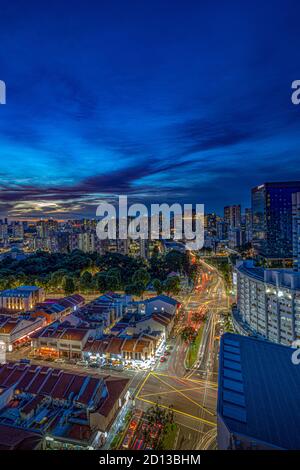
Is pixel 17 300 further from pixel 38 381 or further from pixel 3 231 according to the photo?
pixel 3 231

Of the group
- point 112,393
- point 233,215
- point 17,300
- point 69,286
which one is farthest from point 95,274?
point 233,215

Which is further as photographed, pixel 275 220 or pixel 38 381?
pixel 275 220

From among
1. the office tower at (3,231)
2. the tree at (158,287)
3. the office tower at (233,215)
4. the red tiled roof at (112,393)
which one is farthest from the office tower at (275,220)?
the office tower at (3,231)

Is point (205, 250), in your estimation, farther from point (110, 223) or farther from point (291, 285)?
point (291, 285)

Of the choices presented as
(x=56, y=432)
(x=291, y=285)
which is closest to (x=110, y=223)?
(x=291, y=285)

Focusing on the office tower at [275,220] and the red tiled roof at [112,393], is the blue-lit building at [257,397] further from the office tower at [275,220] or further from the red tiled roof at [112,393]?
the office tower at [275,220]
